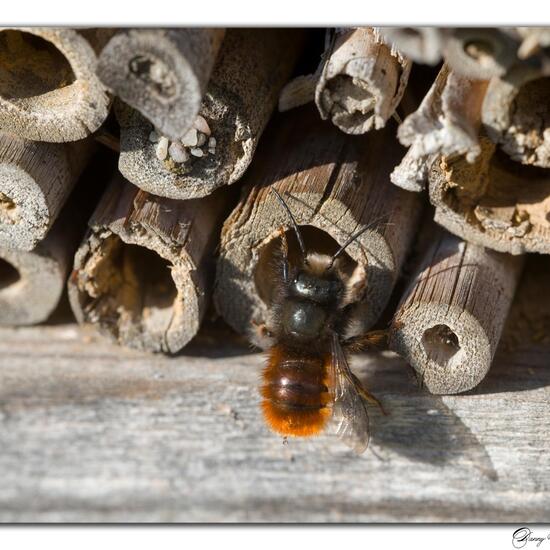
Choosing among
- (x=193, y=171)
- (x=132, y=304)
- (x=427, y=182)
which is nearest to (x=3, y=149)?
(x=193, y=171)

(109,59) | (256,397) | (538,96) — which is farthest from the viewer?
(256,397)

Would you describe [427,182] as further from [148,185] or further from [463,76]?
[148,185]

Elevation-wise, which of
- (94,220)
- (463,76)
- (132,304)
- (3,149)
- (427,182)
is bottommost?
(132,304)

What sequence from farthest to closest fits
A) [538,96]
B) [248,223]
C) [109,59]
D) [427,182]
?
[248,223] → [427,182] → [538,96] → [109,59]

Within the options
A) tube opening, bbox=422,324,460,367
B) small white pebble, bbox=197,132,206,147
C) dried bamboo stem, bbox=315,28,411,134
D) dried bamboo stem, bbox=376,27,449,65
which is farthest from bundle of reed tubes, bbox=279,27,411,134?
tube opening, bbox=422,324,460,367

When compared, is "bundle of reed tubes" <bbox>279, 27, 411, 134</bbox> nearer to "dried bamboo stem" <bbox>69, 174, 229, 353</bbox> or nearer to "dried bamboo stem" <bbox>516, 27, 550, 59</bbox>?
"dried bamboo stem" <bbox>516, 27, 550, 59</bbox>

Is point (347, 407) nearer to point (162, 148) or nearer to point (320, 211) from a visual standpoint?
point (320, 211)

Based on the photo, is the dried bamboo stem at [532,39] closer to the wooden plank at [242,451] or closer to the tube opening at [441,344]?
the tube opening at [441,344]

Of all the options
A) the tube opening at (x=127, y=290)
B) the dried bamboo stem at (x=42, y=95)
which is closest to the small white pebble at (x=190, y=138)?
the dried bamboo stem at (x=42, y=95)
